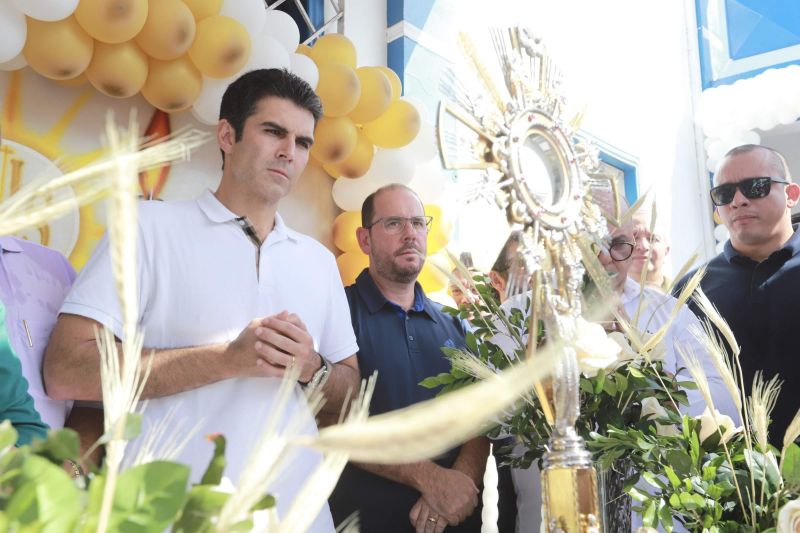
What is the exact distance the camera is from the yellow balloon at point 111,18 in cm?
206

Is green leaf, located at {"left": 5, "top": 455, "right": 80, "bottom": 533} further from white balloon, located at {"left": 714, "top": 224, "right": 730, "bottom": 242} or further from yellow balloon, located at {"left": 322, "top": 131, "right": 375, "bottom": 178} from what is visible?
white balloon, located at {"left": 714, "top": 224, "right": 730, "bottom": 242}

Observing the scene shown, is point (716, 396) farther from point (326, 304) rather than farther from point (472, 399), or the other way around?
point (472, 399)

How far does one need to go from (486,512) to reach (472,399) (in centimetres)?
46

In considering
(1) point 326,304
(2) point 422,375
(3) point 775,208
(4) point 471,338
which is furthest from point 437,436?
(3) point 775,208

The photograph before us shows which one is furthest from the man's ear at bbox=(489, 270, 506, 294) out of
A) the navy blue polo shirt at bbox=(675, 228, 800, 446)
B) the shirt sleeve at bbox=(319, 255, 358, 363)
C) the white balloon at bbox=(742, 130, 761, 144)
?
the white balloon at bbox=(742, 130, 761, 144)

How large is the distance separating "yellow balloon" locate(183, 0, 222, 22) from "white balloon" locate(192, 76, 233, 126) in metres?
0.19

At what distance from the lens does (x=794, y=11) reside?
19.7 ft

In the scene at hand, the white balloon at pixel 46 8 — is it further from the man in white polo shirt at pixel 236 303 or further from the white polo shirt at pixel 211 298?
the white polo shirt at pixel 211 298

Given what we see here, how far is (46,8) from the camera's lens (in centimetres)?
196

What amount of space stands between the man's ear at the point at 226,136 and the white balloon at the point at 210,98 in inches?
31.7

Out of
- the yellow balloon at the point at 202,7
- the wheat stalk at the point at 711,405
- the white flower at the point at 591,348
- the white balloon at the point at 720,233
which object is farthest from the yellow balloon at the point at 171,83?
the white balloon at the point at 720,233

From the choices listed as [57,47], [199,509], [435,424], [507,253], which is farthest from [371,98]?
[435,424]

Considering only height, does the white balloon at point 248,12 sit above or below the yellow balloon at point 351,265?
above

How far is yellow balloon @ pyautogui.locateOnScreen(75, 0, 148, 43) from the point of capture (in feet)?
6.75
